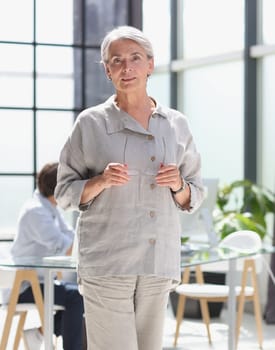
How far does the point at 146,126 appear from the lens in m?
2.50

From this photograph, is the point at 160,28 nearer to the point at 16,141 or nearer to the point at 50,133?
the point at 50,133

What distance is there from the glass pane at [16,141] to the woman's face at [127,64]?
410 cm

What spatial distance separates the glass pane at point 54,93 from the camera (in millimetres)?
6570

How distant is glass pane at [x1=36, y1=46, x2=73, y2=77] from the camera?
654 cm

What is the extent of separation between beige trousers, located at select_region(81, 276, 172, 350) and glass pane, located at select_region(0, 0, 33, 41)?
167 inches

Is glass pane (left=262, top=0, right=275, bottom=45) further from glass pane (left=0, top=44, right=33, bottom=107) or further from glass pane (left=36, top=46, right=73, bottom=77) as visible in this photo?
glass pane (left=0, top=44, right=33, bottom=107)

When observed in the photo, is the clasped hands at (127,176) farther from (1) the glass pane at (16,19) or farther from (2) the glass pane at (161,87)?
(2) the glass pane at (161,87)

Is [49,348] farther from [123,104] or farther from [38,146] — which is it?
[38,146]

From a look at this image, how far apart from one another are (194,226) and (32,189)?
1813 mm

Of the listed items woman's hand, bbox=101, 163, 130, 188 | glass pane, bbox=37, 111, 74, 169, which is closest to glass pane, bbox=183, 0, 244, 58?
glass pane, bbox=37, 111, 74, 169

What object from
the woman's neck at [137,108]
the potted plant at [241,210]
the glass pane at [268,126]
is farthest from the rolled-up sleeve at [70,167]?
the glass pane at [268,126]

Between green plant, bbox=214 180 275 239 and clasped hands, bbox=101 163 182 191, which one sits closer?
clasped hands, bbox=101 163 182 191

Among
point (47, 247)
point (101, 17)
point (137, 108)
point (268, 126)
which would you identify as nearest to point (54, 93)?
point (101, 17)

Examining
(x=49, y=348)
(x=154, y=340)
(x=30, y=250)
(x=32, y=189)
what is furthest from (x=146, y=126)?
(x=32, y=189)
